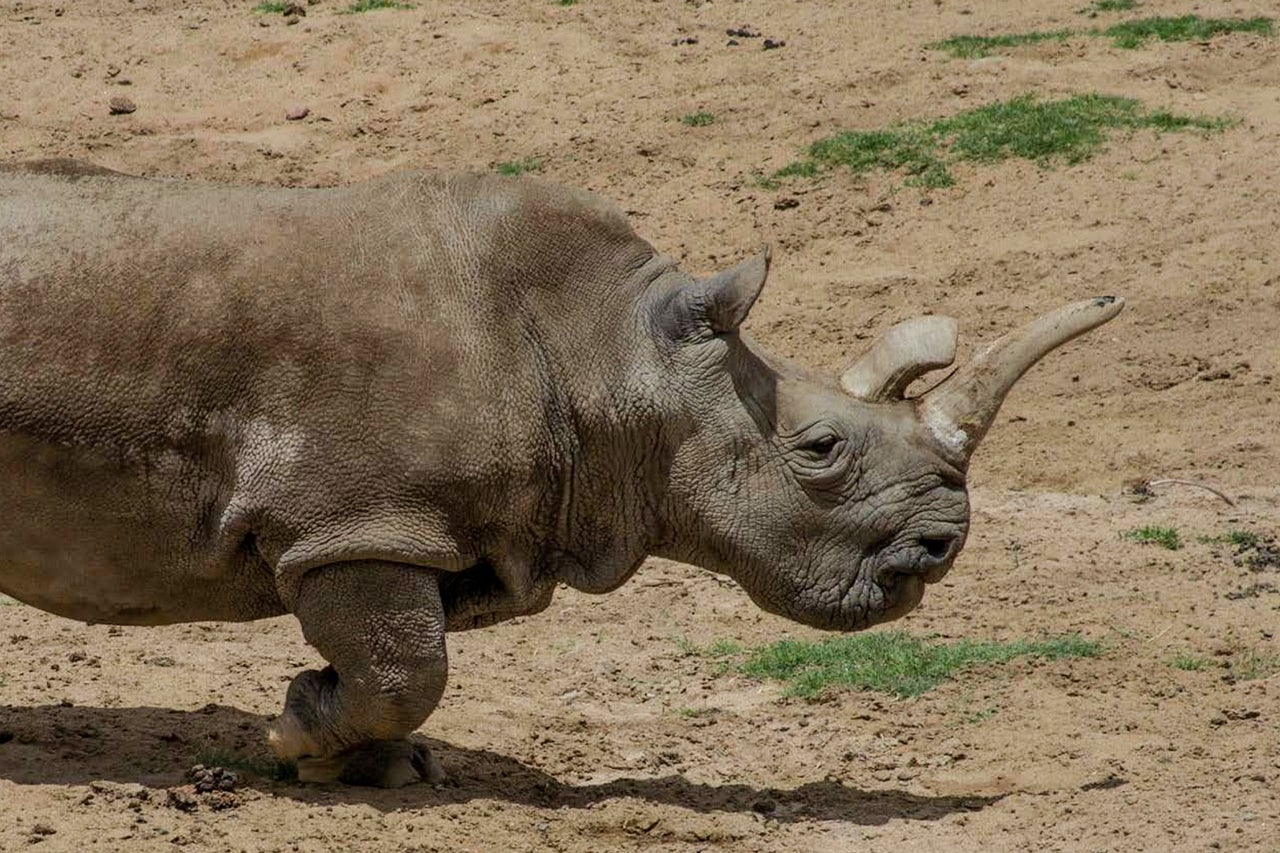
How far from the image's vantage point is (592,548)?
8.53 meters

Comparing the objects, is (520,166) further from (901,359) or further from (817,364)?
(901,359)

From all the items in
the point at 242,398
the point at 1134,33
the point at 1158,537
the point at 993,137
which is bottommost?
the point at 1158,537

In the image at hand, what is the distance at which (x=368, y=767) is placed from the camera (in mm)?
8562

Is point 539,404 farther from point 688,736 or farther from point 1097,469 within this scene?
point 1097,469

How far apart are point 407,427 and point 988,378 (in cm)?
212

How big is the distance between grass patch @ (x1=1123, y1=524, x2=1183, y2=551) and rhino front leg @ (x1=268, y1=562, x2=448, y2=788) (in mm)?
4760

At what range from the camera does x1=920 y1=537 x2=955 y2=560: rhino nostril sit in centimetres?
852

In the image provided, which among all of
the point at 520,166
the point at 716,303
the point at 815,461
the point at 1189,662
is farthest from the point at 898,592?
the point at 520,166

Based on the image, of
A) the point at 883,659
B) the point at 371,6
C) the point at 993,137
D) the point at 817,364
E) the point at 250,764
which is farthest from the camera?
the point at 371,6

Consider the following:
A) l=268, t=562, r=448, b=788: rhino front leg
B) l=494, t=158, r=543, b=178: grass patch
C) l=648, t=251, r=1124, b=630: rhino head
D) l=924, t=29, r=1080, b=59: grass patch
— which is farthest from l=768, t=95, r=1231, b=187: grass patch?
l=268, t=562, r=448, b=788: rhino front leg

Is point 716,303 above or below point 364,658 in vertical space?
above

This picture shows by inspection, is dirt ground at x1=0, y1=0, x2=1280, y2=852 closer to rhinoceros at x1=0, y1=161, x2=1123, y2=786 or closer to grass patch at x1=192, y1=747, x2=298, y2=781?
grass patch at x1=192, y1=747, x2=298, y2=781

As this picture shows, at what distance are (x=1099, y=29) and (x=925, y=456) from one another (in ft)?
36.3

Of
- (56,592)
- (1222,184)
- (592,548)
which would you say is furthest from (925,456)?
(1222,184)
